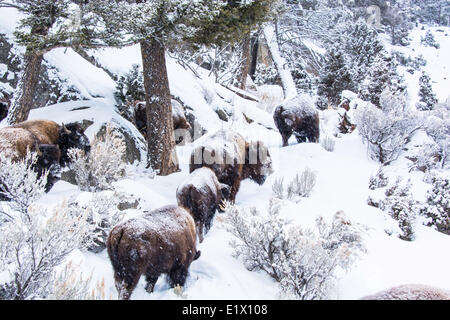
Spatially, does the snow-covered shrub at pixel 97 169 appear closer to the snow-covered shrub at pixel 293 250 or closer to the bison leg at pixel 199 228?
the bison leg at pixel 199 228

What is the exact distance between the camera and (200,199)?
420 cm

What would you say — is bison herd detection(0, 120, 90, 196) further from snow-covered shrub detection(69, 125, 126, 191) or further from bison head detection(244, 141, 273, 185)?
bison head detection(244, 141, 273, 185)

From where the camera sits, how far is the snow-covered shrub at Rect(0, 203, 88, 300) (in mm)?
2039

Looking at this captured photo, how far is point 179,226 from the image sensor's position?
3.08 m

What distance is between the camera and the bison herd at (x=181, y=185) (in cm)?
260

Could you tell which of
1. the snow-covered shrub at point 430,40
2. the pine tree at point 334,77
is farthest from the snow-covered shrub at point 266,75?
the snow-covered shrub at point 430,40

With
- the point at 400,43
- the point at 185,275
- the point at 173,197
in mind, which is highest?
the point at 400,43

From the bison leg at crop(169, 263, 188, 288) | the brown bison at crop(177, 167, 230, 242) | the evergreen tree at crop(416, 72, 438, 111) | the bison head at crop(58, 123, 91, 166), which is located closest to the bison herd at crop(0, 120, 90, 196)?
the bison head at crop(58, 123, 91, 166)

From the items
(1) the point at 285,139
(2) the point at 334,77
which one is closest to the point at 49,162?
(1) the point at 285,139

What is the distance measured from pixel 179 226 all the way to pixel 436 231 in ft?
16.2

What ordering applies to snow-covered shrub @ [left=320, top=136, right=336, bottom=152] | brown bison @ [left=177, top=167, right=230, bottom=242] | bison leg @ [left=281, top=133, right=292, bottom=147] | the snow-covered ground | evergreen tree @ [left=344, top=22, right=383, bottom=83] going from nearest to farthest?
the snow-covered ground, brown bison @ [left=177, top=167, right=230, bottom=242], snow-covered shrub @ [left=320, top=136, right=336, bottom=152], bison leg @ [left=281, top=133, right=292, bottom=147], evergreen tree @ [left=344, top=22, right=383, bottom=83]

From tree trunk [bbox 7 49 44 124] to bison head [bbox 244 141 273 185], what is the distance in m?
4.53

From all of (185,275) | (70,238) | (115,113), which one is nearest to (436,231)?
(185,275)
